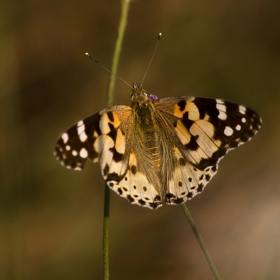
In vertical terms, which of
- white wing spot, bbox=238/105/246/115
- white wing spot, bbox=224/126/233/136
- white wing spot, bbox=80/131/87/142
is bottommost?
white wing spot, bbox=224/126/233/136

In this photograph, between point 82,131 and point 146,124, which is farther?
point 146,124

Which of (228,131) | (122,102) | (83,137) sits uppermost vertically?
(122,102)

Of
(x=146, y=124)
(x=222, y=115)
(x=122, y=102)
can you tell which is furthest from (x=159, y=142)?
(x=122, y=102)

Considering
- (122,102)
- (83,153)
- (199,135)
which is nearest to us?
(83,153)

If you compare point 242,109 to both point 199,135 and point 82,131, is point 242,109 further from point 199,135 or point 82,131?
point 82,131

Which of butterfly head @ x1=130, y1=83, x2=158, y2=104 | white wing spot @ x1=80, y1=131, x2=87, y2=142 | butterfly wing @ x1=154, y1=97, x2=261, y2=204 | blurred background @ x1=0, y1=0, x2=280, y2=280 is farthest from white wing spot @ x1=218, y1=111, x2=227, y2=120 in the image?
blurred background @ x1=0, y1=0, x2=280, y2=280

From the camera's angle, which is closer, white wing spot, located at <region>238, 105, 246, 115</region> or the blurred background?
white wing spot, located at <region>238, 105, 246, 115</region>

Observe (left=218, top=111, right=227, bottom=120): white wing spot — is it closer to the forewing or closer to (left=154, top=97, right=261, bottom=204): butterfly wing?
(left=154, top=97, right=261, bottom=204): butterfly wing

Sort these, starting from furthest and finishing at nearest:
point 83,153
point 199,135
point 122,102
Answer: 1. point 122,102
2. point 199,135
3. point 83,153
